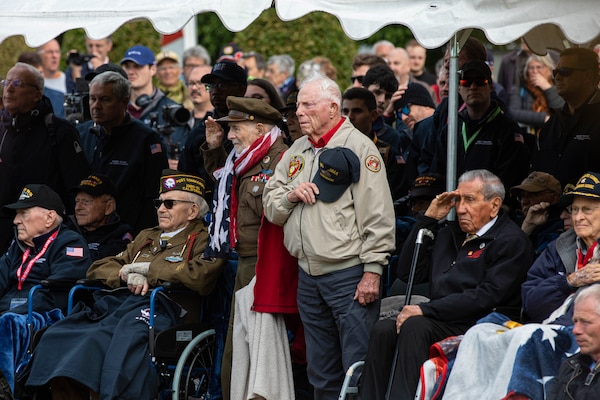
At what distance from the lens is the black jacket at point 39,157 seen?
9578 mm

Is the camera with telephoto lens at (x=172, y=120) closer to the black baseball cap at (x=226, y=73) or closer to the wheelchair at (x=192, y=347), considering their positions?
the black baseball cap at (x=226, y=73)

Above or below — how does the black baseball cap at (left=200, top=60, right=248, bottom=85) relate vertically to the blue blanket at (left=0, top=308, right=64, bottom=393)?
above

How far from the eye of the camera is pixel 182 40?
1820 centimetres

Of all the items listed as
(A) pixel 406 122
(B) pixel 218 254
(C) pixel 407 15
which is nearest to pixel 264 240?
(B) pixel 218 254

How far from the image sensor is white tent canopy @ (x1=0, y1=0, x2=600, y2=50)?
257 inches

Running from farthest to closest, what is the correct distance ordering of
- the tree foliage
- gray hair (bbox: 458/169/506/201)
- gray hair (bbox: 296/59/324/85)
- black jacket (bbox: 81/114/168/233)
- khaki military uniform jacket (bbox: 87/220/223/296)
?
1. the tree foliage
2. gray hair (bbox: 296/59/324/85)
3. black jacket (bbox: 81/114/168/233)
4. khaki military uniform jacket (bbox: 87/220/223/296)
5. gray hair (bbox: 458/169/506/201)

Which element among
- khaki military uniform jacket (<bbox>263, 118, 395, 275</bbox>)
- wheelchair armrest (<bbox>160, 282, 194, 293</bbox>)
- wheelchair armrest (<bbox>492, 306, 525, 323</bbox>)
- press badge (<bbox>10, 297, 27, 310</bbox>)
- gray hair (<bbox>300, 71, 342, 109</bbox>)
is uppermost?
gray hair (<bbox>300, 71, 342, 109</bbox>)

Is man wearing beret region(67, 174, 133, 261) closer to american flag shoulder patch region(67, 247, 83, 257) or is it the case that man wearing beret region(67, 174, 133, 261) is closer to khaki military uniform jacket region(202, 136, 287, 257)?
american flag shoulder patch region(67, 247, 83, 257)

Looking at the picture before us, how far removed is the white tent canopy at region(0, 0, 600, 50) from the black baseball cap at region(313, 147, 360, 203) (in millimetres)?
729

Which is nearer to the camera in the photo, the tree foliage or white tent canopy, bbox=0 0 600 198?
white tent canopy, bbox=0 0 600 198

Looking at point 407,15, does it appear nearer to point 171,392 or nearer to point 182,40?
point 171,392

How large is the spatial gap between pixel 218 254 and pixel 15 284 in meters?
1.80

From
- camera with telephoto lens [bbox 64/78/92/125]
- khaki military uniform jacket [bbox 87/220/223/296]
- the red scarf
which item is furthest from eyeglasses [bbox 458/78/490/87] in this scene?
camera with telephoto lens [bbox 64/78/92/125]

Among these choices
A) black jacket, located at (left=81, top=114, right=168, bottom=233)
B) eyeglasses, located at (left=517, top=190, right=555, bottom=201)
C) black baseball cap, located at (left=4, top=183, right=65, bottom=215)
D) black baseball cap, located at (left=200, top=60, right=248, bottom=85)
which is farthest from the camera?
black jacket, located at (left=81, top=114, right=168, bottom=233)
